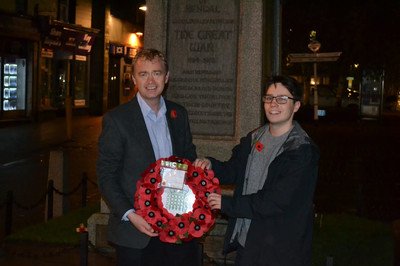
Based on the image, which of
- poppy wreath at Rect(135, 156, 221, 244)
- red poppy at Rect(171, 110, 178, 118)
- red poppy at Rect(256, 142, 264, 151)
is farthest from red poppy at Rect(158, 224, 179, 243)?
red poppy at Rect(171, 110, 178, 118)

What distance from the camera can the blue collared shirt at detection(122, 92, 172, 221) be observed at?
152 inches

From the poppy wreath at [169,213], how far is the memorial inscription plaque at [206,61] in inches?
124

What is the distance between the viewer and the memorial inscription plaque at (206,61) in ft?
21.9

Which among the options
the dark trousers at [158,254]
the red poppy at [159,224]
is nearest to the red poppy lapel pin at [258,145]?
the red poppy at [159,224]

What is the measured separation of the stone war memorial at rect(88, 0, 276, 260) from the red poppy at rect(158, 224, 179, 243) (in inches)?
119

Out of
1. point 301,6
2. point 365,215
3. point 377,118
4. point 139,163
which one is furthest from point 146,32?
point 301,6

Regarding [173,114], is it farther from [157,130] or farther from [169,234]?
[169,234]

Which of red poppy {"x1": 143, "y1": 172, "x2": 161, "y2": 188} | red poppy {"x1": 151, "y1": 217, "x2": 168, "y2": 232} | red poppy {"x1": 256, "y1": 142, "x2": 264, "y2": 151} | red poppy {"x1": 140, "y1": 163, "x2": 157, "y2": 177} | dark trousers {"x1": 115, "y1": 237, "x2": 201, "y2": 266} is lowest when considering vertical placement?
dark trousers {"x1": 115, "y1": 237, "x2": 201, "y2": 266}

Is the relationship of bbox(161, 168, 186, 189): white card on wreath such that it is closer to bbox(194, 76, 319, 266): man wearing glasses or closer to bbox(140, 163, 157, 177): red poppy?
bbox(140, 163, 157, 177): red poppy

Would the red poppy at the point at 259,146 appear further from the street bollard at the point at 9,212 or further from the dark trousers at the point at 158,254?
the street bollard at the point at 9,212

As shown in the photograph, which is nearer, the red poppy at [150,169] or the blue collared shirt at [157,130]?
the red poppy at [150,169]

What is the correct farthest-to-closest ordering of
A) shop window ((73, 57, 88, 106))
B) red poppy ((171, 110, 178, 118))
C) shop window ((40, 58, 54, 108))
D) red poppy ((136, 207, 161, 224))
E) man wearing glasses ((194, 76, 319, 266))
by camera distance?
shop window ((73, 57, 88, 106)), shop window ((40, 58, 54, 108)), red poppy ((171, 110, 178, 118)), red poppy ((136, 207, 161, 224)), man wearing glasses ((194, 76, 319, 266))

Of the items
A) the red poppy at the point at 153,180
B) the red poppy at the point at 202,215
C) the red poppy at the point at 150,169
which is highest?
the red poppy at the point at 150,169

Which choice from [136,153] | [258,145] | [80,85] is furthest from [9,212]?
[80,85]
